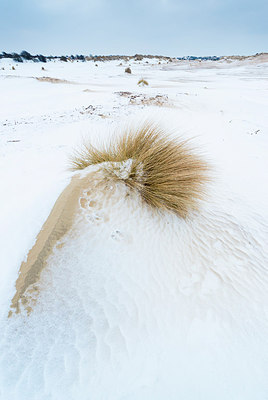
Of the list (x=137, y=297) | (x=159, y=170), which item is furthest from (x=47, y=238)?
(x=159, y=170)

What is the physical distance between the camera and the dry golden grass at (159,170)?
6.84 ft

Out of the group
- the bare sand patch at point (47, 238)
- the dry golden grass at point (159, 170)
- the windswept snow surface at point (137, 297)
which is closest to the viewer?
the windswept snow surface at point (137, 297)

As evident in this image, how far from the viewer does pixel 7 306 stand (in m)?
1.32

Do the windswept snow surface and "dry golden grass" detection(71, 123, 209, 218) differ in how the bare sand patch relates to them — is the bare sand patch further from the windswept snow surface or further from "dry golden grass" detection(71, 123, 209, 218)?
"dry golden grass" detection(71, 123, 209, 218)

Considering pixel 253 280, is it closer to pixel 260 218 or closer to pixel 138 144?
pixel 260 218

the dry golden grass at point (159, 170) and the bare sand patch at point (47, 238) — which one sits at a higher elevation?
the dry golden grass at point (159, 170)

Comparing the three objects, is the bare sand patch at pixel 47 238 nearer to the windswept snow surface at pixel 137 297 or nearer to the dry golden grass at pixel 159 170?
the windswept snow surface at pixel 137 297

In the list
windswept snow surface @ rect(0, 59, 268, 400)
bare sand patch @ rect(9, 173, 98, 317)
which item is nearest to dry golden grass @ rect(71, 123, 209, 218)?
windswept snow surface @ rect(0, 59, 268, 400)

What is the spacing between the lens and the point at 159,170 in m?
2.26

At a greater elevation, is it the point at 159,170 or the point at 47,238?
the point at 159,170

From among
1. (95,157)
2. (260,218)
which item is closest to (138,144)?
(95,157)

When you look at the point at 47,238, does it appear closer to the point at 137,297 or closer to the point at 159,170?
the point at 137,297

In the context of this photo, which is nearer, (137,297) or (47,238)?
(137,297)

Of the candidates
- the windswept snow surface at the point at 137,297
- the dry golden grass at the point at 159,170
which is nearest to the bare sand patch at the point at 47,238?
the windswept snow surface at the point at 137,297
